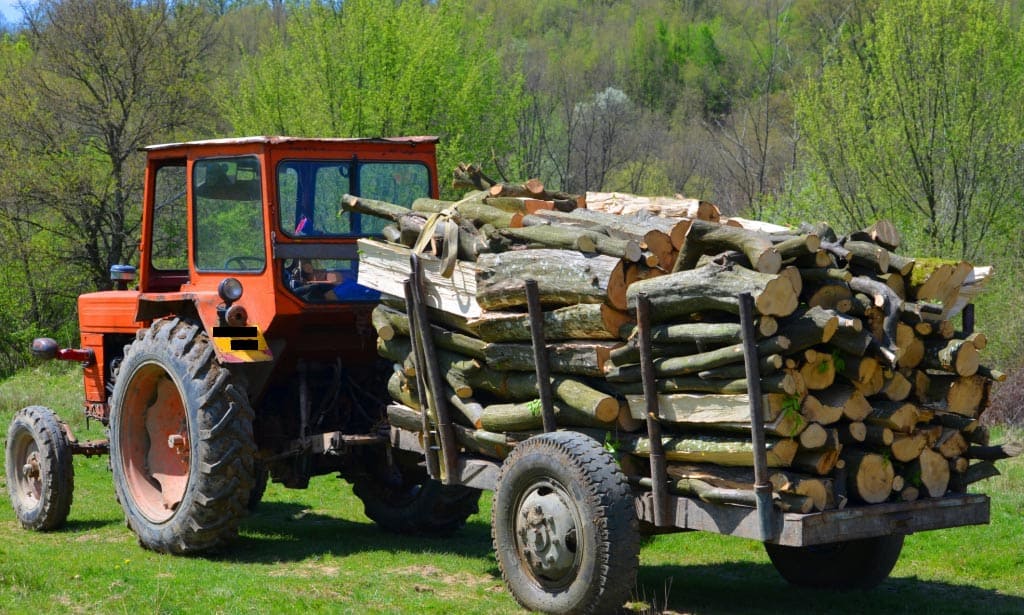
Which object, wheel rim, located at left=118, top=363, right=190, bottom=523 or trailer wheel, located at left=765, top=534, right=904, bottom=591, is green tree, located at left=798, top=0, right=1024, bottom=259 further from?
wheel rim, located at left=118, top=363, right=190, bottom=523

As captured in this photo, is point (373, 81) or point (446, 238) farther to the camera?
point (373, 81)

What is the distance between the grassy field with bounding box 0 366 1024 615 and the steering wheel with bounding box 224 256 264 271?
1923 mm

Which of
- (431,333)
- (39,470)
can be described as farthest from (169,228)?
(431,333)

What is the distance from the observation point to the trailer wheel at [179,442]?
7688mm

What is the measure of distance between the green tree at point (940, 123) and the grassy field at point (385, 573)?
1023 cm

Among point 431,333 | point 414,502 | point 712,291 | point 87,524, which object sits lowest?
point 87,524

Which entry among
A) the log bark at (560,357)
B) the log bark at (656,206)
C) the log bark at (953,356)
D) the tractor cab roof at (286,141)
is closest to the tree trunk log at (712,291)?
the log bark at (560,357)

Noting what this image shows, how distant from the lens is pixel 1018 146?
19.2 m

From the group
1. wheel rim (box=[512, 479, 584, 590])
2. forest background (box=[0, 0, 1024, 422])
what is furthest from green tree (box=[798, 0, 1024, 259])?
wheel rim (box=[512, 479, 584, 590])

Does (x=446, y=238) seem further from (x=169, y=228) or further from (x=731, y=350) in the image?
(x=169, y=228)

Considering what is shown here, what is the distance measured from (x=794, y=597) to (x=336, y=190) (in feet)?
13.2

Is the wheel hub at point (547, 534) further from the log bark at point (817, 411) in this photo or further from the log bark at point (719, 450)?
the log bark at point (817, 411)

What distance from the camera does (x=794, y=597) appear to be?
7008mm

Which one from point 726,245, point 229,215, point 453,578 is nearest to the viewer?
point 726,245
